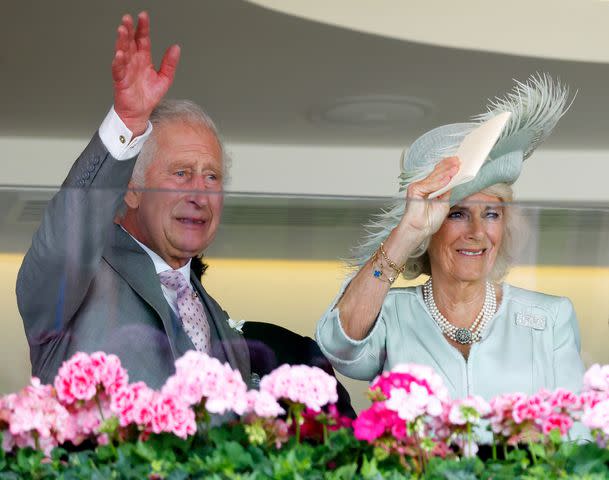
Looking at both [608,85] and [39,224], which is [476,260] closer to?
[39,224]

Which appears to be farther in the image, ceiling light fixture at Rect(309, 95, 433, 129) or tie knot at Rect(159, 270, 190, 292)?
ceiling light fixture at Rect(309, 95, 433, 129)

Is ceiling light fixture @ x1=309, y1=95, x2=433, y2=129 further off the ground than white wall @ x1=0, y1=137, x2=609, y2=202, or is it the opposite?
ceiling light fixture @ x1=309, y1=95, x2=433, y2=129

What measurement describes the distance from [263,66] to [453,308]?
4.73 meters

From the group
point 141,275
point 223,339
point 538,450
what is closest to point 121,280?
point 141,275

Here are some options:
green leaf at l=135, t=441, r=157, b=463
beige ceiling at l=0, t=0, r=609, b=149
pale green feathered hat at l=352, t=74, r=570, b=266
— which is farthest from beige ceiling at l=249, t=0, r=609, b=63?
green leaf at l=135, t=441, r=157, b=463

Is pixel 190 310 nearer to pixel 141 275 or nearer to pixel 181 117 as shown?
pixel 141 275

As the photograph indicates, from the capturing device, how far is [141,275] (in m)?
1.52

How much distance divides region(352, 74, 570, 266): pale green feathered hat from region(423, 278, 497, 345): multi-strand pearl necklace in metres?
0.16

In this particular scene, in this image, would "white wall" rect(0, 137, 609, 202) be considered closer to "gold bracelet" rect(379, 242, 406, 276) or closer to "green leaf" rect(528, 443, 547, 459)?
"gold bracelet" rect(379, 242, 406, 276)

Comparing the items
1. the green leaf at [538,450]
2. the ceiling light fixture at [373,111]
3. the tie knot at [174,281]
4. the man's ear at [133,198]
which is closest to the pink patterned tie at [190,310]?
the tie knot at [174,281]

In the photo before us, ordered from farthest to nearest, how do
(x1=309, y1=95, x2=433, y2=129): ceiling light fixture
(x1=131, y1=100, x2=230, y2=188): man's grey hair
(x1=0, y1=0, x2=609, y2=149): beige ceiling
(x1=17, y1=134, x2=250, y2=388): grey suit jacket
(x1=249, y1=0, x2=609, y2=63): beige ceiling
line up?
(x1=309, y1=95, x2=433, y2=129): ceiling light fixture < (x1=249, y1=0, x2=609, y2=63): beige ceiling < (x1=0, y1=0, x2=609, y2=149): beige ceiling < (x1=131, y1=100, x2=230, y2=188): man's grey hair < (x1=17, y1=134, x2=250, y2=388): grey suit jacket

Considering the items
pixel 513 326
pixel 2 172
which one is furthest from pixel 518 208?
pixel 2 172

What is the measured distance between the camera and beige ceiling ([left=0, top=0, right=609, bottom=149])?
552 centimetres

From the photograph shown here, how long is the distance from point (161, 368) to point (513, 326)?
56cm
